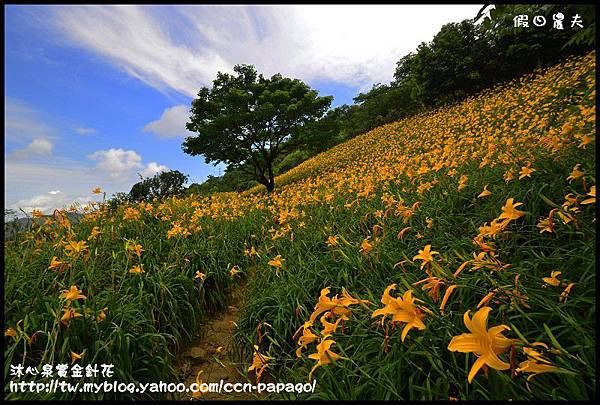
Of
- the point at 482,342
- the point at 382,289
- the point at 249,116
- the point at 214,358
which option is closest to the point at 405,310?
the point at 482,342

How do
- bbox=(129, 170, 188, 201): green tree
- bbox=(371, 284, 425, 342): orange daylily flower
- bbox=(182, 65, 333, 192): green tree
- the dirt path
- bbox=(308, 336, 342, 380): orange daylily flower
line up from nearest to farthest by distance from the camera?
bbox=(371, 284, 425, 342): orange daylily flower → bbox=(308, 336, 342, 380): orange daylily flower → the dirt path → bbox=(129, 170, 188, 201): green tree → bbox=(182, 65, 333, 192): green tree

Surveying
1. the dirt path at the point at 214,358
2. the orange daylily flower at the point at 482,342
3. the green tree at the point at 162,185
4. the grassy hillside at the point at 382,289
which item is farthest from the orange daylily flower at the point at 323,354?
the green tree at the point at 162,185

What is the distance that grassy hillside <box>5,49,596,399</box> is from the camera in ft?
3.93

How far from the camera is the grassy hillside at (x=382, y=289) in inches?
47.1

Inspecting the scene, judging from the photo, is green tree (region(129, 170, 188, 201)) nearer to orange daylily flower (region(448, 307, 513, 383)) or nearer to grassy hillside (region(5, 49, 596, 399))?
grassy hillside (region(5, 49, 596, 399))

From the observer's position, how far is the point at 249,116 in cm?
1065

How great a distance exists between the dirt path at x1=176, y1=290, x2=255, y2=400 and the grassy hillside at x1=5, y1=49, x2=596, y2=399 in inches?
5.5

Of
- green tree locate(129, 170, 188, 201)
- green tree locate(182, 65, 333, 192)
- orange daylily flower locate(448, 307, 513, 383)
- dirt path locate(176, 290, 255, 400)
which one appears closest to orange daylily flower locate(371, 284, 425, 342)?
orange daylily flower locate(448, 307, 513, 383)

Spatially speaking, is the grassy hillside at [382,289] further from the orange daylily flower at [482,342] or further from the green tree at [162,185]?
the green tree at [162,185]

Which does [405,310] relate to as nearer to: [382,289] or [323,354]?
[323,354]

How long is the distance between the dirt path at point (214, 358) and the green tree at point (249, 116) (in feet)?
28.8

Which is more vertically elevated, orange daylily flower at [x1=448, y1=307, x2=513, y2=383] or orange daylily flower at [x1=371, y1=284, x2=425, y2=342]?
orange daylily flower at [x1=371, y1=284, x2=425, y2=342]

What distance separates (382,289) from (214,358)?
4.41 ft

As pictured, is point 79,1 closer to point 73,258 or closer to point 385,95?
point 73,258
